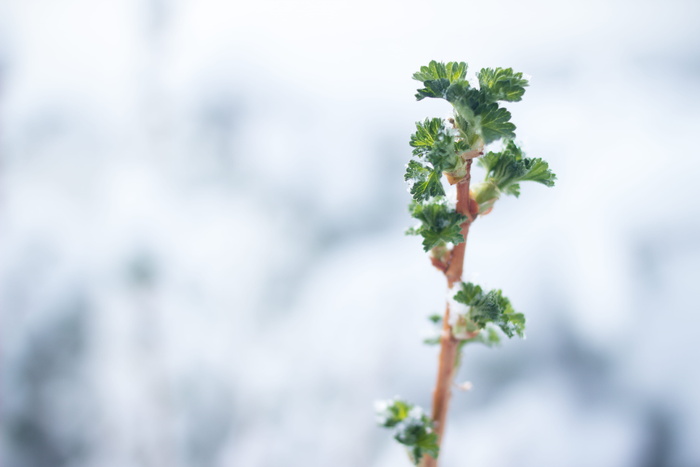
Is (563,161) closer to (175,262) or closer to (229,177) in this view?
(229,177)

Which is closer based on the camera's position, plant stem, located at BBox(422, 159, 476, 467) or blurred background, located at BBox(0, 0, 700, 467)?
plant stem, located at BBox(422, 159, 476, 467)

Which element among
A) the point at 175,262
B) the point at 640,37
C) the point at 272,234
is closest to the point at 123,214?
the point at 175,262

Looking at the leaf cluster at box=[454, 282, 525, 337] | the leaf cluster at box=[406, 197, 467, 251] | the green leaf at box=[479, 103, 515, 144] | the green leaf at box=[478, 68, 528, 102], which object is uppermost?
the green leaf at box=[478, 68, 528, 102]

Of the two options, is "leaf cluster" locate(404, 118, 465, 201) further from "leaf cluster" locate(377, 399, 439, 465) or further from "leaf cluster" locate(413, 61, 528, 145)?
"leaf cluster" locate(377, 399, 439, 465)

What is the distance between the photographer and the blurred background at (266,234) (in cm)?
85

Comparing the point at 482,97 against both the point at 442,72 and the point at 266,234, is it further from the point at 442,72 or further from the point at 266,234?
the point at 266,234

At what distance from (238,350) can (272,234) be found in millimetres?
194

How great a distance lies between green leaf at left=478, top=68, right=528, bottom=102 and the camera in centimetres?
37

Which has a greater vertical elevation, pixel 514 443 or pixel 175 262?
pixel 175 262

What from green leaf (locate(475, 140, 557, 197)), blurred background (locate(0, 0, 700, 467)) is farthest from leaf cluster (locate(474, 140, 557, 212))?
blurred background (locate(0, 0, 700, 467))

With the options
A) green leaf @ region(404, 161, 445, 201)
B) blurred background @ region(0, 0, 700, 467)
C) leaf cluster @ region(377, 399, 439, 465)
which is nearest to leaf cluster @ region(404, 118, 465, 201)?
green leaf @ region(404, 161, 445, 201)

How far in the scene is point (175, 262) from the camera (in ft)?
3.00

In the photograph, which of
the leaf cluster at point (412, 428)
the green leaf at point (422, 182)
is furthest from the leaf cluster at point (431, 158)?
the leaf cluster at point (412, 428)

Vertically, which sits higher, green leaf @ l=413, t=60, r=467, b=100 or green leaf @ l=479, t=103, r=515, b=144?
green leaf @ l=413, t=60, r=467, b=100
